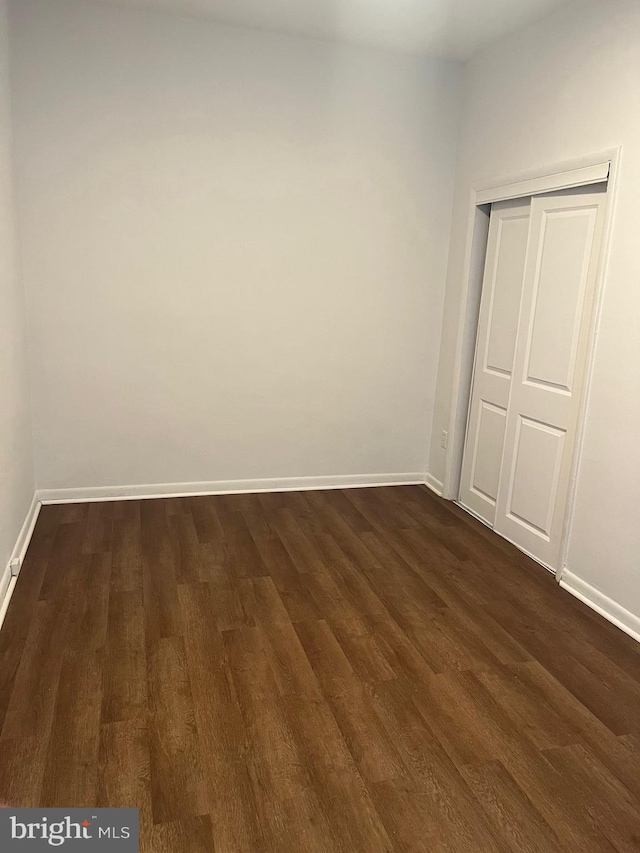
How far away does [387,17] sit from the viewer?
346cm

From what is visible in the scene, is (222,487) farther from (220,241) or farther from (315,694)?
(315,694)

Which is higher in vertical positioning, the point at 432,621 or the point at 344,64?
the point at 344,64

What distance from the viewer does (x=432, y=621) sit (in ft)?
9.58

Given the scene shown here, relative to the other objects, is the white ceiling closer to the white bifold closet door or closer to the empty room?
the empty room

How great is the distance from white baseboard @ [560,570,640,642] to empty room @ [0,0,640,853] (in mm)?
17

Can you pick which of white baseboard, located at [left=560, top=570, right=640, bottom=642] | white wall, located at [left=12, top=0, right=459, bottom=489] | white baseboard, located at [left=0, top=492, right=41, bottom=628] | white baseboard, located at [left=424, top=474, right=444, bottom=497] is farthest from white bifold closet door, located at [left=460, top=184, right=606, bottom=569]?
white baseboard, located at [left=0, top=492, right=41, bottom=628]

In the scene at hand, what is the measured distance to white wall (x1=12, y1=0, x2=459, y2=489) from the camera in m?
3.69

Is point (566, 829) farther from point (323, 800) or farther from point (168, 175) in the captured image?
point (168, 175)

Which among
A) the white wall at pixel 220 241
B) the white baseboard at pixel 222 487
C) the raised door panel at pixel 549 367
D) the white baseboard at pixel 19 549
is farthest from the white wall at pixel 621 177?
the white baseboard at pixel 19 549

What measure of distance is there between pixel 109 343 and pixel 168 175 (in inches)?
43.3

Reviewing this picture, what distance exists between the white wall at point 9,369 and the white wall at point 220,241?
225 millimetres

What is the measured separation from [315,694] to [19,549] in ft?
6.01

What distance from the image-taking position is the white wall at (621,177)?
281cm

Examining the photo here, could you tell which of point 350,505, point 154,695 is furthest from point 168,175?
point 154,695
